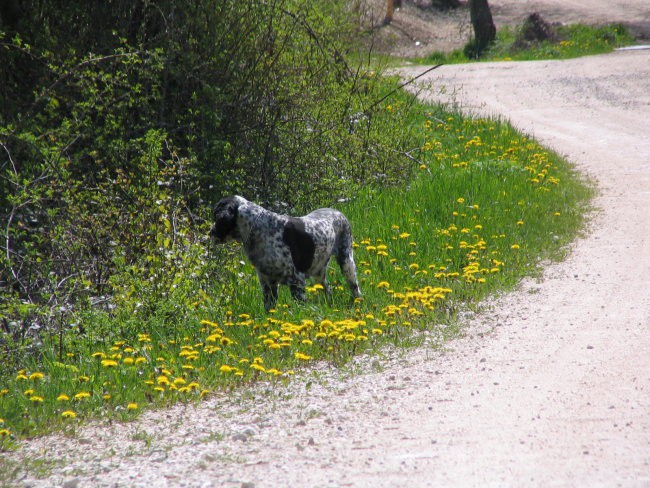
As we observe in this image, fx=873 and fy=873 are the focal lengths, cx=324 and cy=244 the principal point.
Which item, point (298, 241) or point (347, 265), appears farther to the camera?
point (347, 265)

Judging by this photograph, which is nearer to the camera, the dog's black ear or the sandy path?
the sandy path

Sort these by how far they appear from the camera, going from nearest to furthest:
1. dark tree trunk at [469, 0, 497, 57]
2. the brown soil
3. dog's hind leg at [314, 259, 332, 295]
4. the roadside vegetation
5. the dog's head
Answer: the roadside vegetation
the dog's head
dog's hind leg at [314, 259, 332, 295]
dark tree trunk at [469, 0, 497, 57]
the brown soil

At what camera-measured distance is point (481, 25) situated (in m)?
30.1

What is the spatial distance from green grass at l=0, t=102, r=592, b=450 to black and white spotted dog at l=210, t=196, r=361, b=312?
Answer: 249 mm

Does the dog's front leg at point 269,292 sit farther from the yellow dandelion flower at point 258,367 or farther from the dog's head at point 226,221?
the yellow dandelion flower at point 258,367

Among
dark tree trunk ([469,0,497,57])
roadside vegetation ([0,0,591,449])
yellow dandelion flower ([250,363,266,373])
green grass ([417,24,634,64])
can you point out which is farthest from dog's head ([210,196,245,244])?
dark tree trunk ([469,0,497,57])

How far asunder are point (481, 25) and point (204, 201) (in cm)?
2118

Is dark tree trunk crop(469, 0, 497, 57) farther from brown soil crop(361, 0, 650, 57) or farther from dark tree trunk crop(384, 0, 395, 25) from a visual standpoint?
dark tree trunk crop(384, 0, 395, 25)

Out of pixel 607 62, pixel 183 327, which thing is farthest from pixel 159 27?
pixel 607 62

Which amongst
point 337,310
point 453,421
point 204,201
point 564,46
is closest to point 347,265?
point 337,310

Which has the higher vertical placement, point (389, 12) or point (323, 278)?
point (389, 12)

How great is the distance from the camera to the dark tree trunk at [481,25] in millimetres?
29797

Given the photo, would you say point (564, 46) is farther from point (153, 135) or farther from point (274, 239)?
point (274, 239)

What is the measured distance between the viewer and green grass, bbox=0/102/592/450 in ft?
20.8
